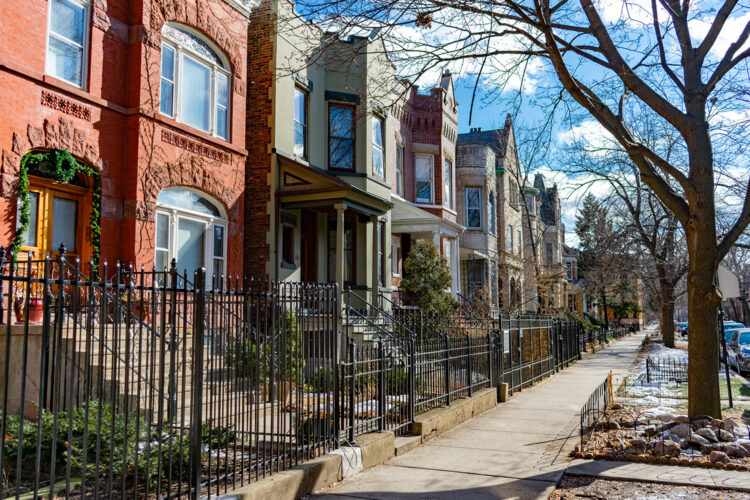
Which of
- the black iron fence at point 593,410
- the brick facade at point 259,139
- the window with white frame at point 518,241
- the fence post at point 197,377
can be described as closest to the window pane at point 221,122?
the brick facade at point 259,139

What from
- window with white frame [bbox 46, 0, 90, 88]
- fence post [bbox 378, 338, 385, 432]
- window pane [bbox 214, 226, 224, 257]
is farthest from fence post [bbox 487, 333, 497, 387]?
window with white frame [bbox 46, 0, 90, 88]

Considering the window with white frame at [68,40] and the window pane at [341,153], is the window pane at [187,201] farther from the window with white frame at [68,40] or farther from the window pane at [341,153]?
the window pane at [341,153]

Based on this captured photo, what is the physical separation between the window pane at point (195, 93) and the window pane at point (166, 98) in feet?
1.26

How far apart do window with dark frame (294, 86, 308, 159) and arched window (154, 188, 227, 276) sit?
3.81 meters

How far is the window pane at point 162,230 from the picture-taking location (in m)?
12.4

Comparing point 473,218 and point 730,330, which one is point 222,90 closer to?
point 473,218

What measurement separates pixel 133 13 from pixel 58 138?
3.15 meters

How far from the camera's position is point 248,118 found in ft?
51.9

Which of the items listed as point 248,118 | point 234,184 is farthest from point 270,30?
point 234,184

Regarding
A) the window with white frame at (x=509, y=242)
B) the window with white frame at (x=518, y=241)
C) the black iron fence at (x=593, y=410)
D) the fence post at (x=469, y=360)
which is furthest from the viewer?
the window with white frame at (x=518, y=241)

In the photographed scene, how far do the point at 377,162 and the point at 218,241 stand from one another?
756cm

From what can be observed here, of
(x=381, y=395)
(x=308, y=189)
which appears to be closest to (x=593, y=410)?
(x=381, y=395)

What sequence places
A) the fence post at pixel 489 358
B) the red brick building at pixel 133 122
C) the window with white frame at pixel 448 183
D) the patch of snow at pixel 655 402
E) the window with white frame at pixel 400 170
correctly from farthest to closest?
the window with white frame at pixel 448 183 → the window with white frame at pixel 400 170 → the fence post at pixel 489 358 → the patch of snow at pixel 655 402 → the red brick building at pixel 133 122

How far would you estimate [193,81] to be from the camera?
13586 millimetres
